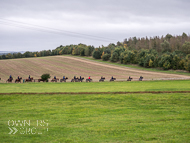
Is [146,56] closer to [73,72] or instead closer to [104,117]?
[73,72]

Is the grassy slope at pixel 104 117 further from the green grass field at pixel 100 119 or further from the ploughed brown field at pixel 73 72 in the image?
the ploughed brown field at pixel 73 72

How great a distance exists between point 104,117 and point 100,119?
65 centimetres

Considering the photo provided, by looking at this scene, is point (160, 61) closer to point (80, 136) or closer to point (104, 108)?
point (104, 108)

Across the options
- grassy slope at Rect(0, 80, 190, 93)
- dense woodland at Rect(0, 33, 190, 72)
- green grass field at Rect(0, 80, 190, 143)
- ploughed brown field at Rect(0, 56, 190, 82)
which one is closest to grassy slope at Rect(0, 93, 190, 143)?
green grass field at Rect(0, 80, 190, 143)

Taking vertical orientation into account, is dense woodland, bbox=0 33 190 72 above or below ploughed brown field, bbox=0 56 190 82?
above

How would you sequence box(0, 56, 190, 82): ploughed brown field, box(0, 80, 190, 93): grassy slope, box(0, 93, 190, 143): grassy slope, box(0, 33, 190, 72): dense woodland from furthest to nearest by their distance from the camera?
1. box(0, 33, 190, 72): dense woodland
2. box(0, 56, 190, 82): ploughed brown field
3. box(0, 80, 190, 93): grassy slope
4. box(0, 93, 190, 143): grassy slope

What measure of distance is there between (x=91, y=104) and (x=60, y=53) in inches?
5177

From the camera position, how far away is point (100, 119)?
13.7 metres

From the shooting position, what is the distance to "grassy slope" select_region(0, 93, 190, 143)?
33.8 feet

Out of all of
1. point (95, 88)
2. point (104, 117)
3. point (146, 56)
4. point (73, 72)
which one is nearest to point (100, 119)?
point (104, 117)

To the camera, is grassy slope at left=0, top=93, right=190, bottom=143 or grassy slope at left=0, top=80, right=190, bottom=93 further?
grassy slope at left=0, top=80, right=190, bottom=93

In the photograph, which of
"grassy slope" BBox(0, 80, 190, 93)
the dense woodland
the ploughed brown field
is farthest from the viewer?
the dense woodland

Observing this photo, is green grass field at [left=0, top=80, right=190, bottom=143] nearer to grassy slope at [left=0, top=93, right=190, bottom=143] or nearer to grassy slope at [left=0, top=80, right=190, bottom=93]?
grassy slope at [left=0, top=93, right=190, bottom=143]

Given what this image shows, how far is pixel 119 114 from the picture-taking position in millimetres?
15102
